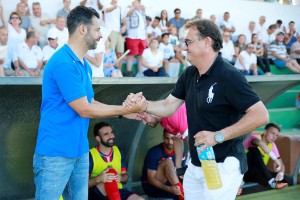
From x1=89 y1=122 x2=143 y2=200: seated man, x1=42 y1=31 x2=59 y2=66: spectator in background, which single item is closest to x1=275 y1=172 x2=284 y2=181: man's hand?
x1=89 y1=122 x2=143 y2=200: seated man

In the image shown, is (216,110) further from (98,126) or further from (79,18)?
(98,126)

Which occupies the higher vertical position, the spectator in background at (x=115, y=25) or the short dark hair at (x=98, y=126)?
the spectator in background at (x=115, y=25)

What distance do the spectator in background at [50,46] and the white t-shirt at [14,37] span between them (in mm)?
457

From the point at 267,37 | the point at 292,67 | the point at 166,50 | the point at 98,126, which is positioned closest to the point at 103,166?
the point at 98,126

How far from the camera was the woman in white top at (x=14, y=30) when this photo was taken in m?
9.05

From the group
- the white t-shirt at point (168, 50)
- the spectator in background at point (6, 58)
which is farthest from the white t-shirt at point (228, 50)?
the spectator in background at point (6, 58)

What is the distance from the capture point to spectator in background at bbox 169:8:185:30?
1353 centimetres

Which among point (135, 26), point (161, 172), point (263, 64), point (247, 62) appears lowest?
point (161, 172)

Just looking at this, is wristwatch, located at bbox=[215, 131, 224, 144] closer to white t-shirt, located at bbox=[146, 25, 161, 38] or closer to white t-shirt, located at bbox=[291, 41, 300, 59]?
white t-shirt, located at bbox=[146, 25, 161, 38]

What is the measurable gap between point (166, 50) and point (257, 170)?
5.68 metres

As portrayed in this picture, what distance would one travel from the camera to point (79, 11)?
3607 millimetres

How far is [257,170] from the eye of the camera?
23.9 feet

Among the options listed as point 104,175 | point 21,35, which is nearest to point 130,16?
point 21,35

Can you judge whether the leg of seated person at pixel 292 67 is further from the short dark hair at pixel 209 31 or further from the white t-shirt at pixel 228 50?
the short dark hair at pixel 209 31
